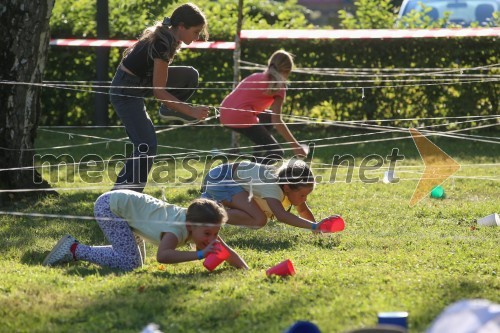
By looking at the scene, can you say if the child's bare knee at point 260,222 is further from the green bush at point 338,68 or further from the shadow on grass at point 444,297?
the green bush at point 338,68

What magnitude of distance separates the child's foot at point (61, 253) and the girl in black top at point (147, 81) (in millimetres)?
1302

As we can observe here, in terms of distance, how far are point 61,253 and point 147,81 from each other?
187 cm

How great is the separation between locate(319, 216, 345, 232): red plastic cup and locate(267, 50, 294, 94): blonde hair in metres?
2.07

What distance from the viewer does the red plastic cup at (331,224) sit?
5.95m

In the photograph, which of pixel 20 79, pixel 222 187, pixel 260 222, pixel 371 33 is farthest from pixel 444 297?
pixel 371 33

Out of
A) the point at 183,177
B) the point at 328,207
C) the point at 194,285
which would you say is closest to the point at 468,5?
the point at 183,177

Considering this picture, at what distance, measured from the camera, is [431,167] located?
9117 mm

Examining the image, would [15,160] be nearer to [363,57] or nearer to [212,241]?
[212,241]

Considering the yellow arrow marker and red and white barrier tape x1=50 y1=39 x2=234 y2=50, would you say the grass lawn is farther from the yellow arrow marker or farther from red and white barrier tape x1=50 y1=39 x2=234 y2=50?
red and white barrier tape x1=50 y1=39 x2=234 y2=50

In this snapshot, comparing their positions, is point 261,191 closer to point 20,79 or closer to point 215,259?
point 215,259

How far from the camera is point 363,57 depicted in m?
12.6

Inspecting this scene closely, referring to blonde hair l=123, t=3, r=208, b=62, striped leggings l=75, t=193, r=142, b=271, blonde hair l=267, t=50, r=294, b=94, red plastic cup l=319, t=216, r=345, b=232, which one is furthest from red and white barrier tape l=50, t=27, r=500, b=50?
striped leggings l=75, t=193, r=142, b=271

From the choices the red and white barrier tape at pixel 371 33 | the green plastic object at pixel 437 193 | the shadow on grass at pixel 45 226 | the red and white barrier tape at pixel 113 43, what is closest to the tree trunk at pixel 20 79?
the shadow on grass at pixel 45 226

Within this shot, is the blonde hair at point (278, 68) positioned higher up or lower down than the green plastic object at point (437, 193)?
higher up
